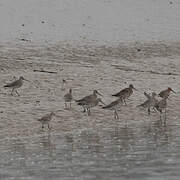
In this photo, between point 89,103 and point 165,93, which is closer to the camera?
point 89,103

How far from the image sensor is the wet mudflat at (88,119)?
12148 millimetres

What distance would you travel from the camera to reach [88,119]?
1700 centimetres

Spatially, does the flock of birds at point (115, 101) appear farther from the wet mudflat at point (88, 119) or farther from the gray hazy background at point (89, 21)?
the gray hazy background at point (89, 21)

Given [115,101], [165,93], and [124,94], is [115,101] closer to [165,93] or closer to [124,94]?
[124,94]

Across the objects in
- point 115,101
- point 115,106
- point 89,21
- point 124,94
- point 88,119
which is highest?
point 89,21

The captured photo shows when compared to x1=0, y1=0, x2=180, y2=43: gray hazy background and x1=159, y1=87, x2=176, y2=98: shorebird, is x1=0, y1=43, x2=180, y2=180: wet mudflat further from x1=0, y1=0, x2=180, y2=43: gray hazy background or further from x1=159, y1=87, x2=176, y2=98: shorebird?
x1=0, y1=0, x2=180, y2=43: gray hazy background

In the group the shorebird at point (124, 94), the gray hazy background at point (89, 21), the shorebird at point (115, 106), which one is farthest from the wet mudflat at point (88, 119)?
the gray hazy background at point (89, 21)

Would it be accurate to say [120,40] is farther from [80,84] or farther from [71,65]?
[80,84]

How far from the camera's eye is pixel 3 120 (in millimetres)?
15992

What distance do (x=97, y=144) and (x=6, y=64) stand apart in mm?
7858

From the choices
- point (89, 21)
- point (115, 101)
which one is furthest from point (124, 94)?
point (89, 21)

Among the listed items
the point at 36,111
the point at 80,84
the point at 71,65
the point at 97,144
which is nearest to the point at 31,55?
the point at 71,65

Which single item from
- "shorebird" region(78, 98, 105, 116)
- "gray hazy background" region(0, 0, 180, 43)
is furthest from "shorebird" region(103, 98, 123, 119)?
"gray hazy background" region(0, 0, 180, 43)

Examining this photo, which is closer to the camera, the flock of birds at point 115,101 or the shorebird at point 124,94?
the flock of birds at point 115,101
